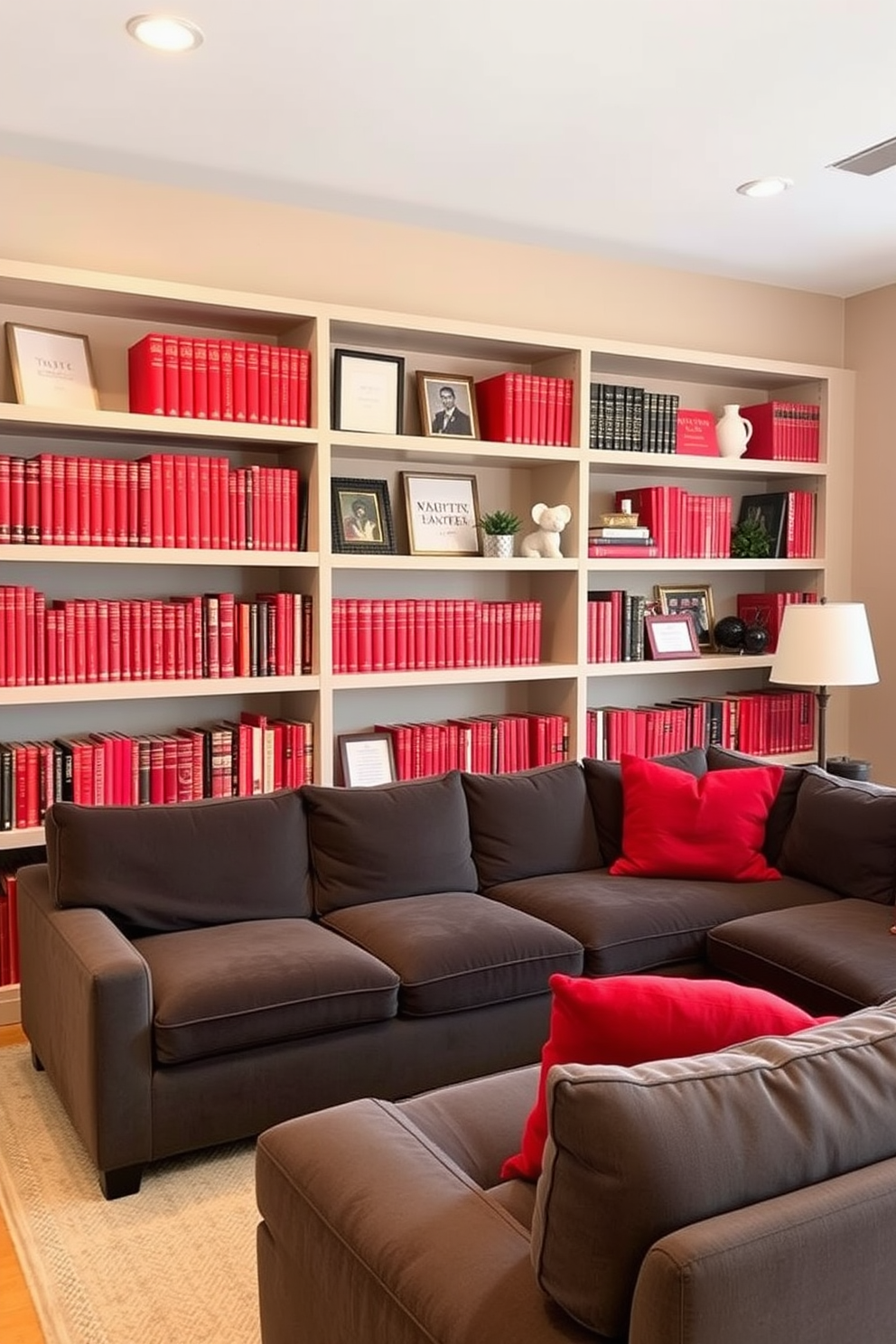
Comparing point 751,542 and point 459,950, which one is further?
point 751,542

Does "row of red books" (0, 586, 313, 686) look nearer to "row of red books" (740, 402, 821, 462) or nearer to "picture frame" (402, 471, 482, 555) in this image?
"picture frame" (402, 471, 482, 555)

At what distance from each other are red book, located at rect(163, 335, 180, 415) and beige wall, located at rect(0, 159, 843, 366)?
32 centimetres

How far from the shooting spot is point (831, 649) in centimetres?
436

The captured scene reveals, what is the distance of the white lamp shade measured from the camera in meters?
4.35

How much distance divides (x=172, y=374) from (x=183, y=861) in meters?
1.59

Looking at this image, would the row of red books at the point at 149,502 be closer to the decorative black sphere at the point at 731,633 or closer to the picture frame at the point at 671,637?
the picture frame at the point at 671,637

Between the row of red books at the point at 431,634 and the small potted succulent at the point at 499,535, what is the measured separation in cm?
20

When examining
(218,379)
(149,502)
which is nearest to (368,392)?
(218,379)

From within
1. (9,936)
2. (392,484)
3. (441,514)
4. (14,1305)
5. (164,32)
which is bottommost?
(14,1305)

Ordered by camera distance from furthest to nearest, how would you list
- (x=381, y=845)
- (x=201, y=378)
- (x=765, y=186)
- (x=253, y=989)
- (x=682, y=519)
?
(x=682, y=519) → (x=765, y=186) → (x=201, y=378) → (x=381, y=845) → (x=253, y=989)

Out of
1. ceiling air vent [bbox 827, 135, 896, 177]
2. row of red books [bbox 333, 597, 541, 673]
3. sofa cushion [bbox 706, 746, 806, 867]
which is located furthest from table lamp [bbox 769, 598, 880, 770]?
ceiling air vent [bbox 827, 135, 896, 177]

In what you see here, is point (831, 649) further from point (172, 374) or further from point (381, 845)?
point (172, 374)

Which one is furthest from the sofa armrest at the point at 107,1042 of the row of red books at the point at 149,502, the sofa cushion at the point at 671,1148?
the sofa cushion at the point at 671,1148

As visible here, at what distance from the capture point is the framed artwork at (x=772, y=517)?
522 cm
